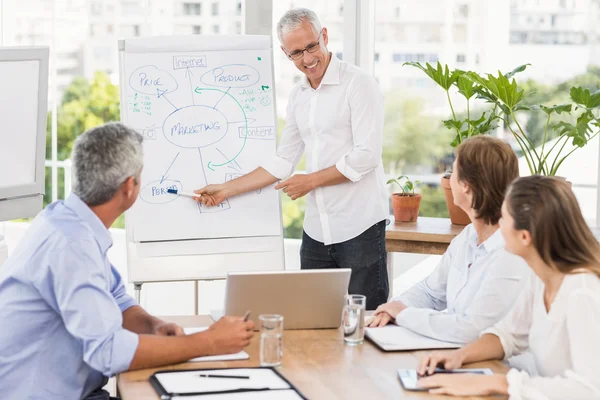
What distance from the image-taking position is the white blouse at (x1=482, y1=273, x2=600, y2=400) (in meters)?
1.70

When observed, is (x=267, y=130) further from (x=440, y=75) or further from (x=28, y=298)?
(x=28, y=298)

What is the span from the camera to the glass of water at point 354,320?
6.93 feet

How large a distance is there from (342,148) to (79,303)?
1547 millimetres

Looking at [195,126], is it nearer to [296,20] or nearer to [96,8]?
[296,20]

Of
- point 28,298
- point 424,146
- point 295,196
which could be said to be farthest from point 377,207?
point 28,298

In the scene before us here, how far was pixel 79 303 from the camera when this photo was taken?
5.90 feet

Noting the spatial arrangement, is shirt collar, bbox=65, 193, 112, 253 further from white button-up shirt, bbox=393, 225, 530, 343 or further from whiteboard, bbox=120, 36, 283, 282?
whiteboard, bbox=120, 36, 283, 282

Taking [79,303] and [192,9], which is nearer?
[79,303]

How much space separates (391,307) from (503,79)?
4.89 ft

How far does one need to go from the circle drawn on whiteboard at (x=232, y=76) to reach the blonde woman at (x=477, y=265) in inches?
50.2

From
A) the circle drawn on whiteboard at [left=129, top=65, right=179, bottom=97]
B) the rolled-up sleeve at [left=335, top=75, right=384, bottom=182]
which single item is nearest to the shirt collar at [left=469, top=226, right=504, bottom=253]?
the rolled-up sleeve at [left=335, top=75, right=384, bottom=182]

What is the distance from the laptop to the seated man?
0.17 m

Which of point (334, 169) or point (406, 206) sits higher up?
point (334, 169)

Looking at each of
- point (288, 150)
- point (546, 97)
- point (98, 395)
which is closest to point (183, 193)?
point (288, 150)
